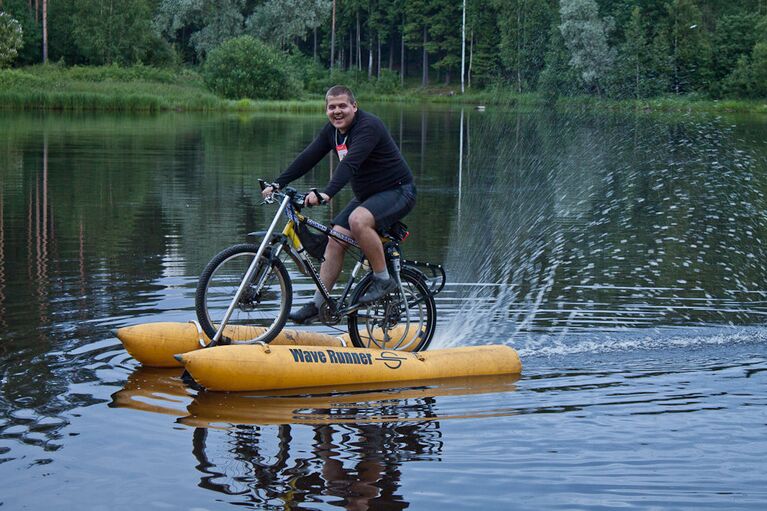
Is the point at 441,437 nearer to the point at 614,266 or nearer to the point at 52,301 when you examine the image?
the point at 52,301

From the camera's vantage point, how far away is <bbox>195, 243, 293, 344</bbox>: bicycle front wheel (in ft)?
27.2

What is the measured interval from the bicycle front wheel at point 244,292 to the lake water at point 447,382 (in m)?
0.57

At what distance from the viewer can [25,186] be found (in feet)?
71.3

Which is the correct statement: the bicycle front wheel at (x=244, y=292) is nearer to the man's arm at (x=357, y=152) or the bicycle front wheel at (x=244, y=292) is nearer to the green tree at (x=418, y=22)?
the man's arm at (x=357, y=152)

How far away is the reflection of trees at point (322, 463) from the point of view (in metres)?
5.95

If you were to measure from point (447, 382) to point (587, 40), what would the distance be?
206 feet

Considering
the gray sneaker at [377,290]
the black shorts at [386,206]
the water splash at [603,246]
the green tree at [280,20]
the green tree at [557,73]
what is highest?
the green tree at [280,20]

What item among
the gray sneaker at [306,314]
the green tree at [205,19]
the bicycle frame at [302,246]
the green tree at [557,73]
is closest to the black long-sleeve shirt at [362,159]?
the bicycle frame at [302,246]

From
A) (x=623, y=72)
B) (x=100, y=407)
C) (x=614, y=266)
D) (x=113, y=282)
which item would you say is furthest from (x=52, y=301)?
(x=623, y=72)

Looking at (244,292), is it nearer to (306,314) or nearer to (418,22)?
(306,314)

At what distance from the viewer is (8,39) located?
217 ft

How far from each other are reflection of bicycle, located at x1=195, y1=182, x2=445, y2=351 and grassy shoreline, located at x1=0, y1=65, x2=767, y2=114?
4891 centimetres

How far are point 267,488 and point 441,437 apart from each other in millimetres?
1446

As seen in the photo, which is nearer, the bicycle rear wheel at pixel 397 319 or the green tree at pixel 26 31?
the bicycle rear wheel at pixel 397 319
